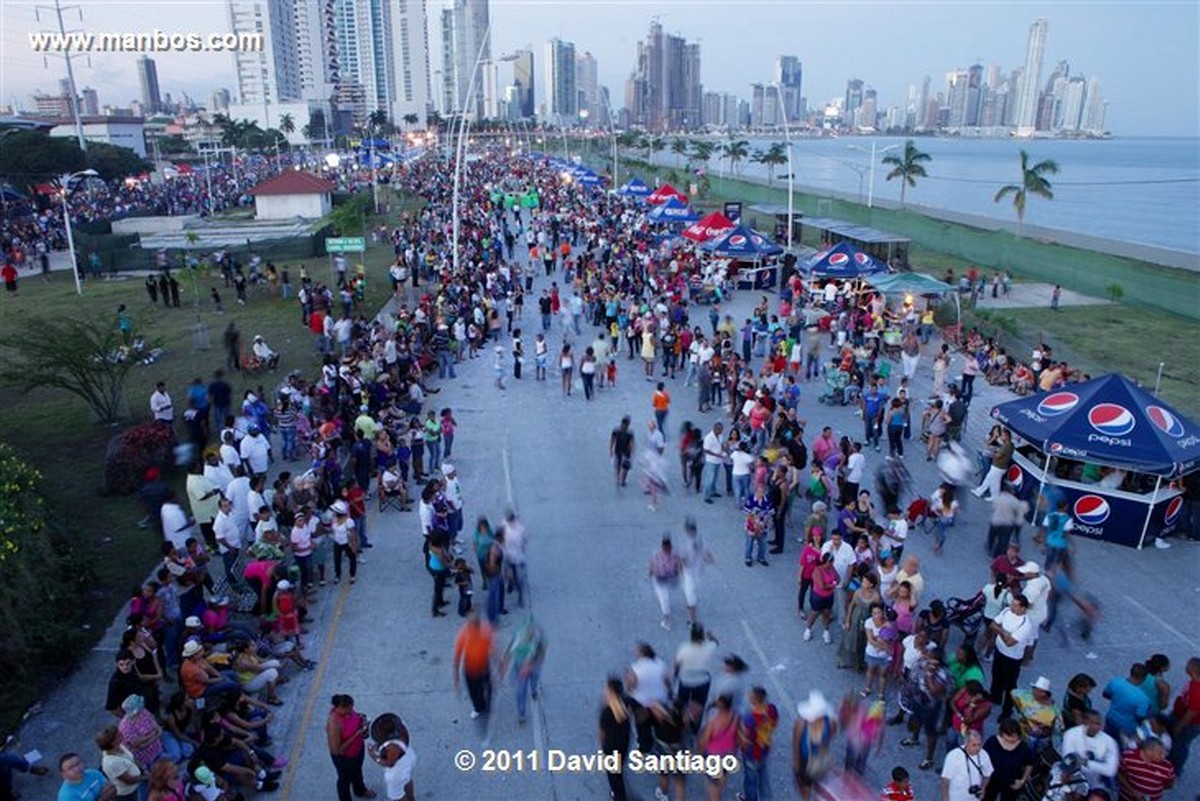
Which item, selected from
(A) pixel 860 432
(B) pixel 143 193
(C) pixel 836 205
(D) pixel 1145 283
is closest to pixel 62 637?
(A) pixel 860 432

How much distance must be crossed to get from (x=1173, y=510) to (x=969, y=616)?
511cm

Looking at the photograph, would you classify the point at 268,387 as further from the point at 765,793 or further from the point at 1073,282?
the point at 1073,282

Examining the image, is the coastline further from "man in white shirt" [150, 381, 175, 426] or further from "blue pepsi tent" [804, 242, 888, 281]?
"man in white shirt" [150, 381, 175, 426]

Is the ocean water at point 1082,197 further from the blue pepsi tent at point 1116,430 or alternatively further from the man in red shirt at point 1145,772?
the man in red shirt at point 1145,772

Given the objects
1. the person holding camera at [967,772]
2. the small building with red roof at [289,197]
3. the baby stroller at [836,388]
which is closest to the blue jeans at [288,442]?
the baby stroller at [836,388]

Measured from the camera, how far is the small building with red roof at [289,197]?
53812mm

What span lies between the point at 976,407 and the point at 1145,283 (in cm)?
1708

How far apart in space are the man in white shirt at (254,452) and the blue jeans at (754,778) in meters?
8.77

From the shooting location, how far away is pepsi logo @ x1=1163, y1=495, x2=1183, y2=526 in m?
11.9

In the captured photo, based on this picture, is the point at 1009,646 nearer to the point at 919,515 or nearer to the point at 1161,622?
the point at 1161,622

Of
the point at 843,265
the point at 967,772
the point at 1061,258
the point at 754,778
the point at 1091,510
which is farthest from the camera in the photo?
the point at 1061,258

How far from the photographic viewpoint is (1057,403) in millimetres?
12656

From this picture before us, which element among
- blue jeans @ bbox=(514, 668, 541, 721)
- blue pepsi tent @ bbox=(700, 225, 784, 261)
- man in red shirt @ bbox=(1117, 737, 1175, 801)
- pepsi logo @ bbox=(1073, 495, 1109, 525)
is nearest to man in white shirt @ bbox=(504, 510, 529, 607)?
blue jeans @ bbox=(514, 668, 541, 721)

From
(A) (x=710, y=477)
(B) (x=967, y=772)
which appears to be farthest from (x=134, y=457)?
(B) (x=967, y=772)
